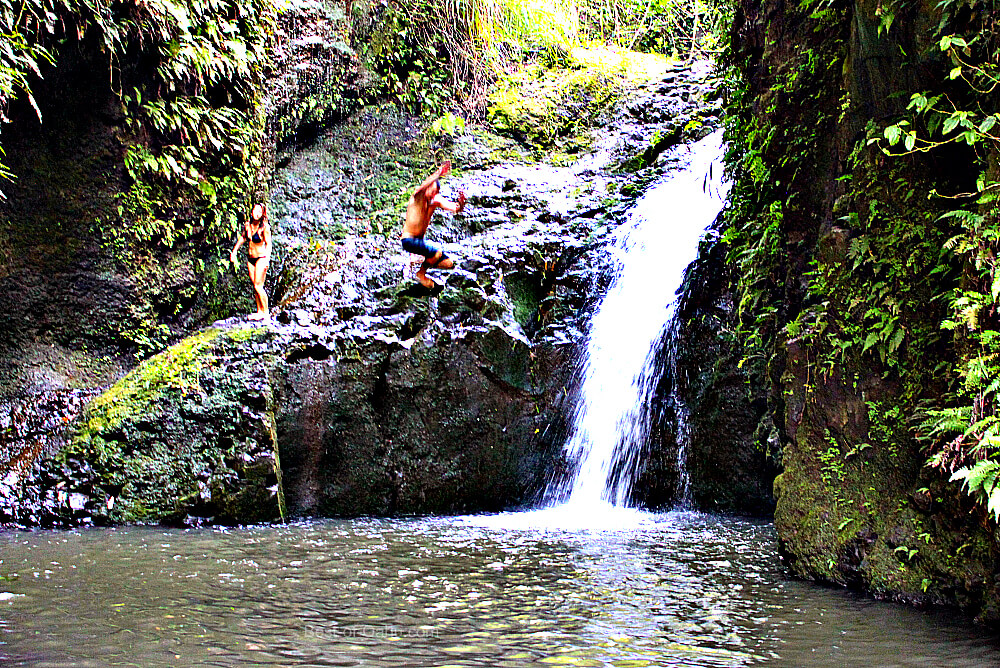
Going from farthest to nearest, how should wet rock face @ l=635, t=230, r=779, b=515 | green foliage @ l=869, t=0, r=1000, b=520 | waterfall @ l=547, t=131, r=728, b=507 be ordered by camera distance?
waterfall @ l=547, t=131, r=728, b=507
wet rock face @ l=635, t=230, r=779, b=515
green foliage @ l=869, t=0, r=1000, b=520

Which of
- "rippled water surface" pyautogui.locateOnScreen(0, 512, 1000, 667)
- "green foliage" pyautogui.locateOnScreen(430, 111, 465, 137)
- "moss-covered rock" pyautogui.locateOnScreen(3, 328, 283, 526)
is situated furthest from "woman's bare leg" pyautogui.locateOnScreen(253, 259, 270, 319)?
"green foliage" pyautogui.locateOnScreen(430, 111, 465, 137)

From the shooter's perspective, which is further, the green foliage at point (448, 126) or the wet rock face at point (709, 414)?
the green foliage at point (448, 126)

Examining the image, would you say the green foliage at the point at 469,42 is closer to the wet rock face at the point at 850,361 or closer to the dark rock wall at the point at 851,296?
the dark rock wall at the point at 851,296

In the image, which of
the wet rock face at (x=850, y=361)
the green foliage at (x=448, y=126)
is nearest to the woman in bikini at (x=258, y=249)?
the green foliage at (x=448, y=126)

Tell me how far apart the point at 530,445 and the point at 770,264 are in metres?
4.41

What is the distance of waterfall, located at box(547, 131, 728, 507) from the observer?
9586 mm

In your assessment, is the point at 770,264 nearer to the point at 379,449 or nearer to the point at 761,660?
the point at 761,660

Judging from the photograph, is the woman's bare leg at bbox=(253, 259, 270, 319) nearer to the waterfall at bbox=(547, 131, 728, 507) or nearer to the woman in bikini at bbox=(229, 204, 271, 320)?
the woman in bikini at bbox=(229, 204, 271, 320)

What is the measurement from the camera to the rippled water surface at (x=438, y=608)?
12.2 ft

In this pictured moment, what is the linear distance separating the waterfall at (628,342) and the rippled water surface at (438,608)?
105 inches

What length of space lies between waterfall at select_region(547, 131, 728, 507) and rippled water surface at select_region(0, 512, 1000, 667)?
266cm

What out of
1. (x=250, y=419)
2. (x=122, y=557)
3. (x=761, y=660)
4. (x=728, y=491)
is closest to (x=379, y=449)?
(x=250, y=419)

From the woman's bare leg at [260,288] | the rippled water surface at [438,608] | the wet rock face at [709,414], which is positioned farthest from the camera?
the woman's bare leg at [260,288]

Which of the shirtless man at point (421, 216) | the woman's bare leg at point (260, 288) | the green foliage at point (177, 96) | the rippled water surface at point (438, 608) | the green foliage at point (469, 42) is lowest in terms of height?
the rippled water surface at point (438, 608)
